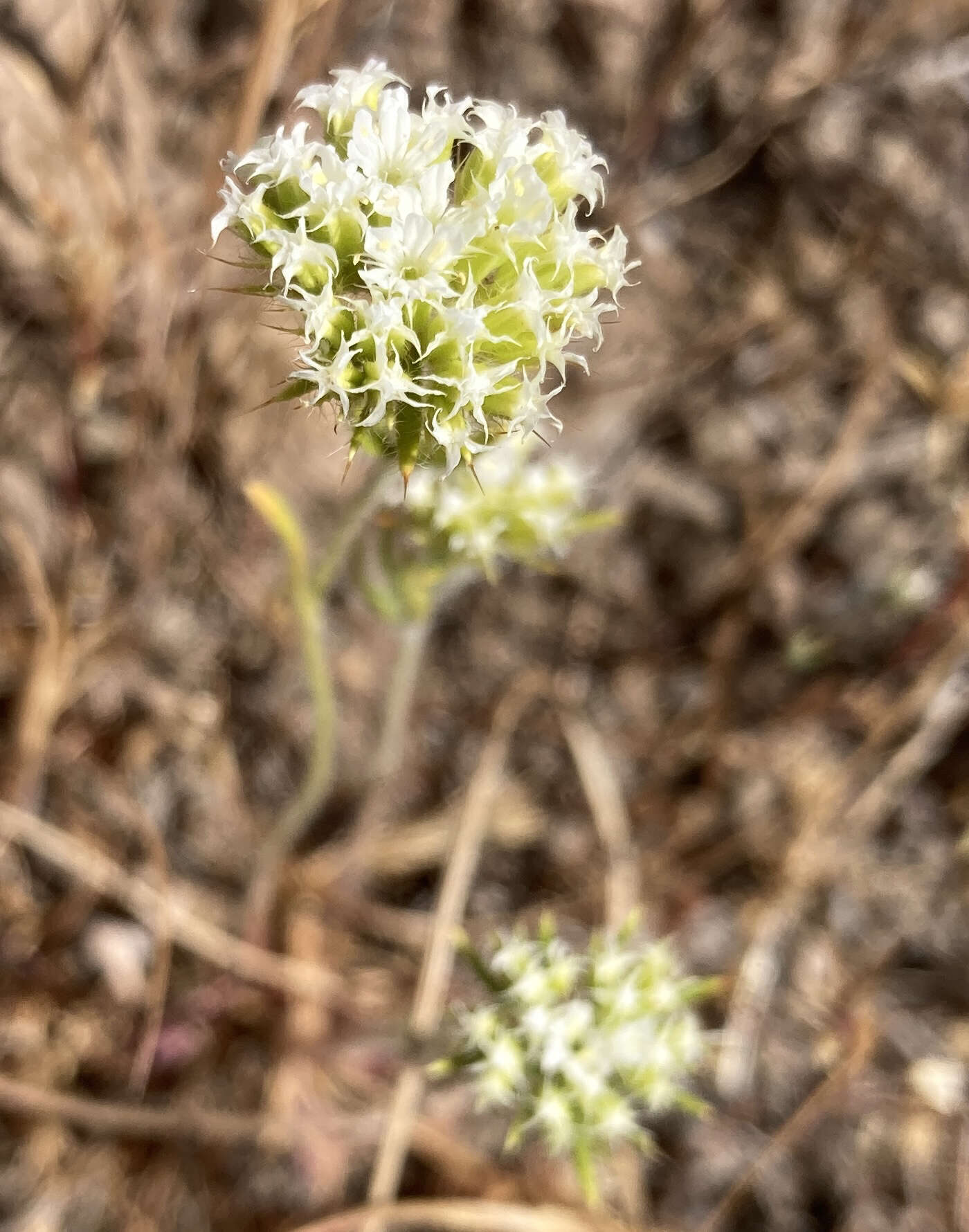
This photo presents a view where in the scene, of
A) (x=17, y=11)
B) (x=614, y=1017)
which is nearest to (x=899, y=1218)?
(x=614, y=1017)

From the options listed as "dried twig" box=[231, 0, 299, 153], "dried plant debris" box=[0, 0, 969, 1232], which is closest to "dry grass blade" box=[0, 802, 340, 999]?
"dried plant debris" box=[0, 0, 969, 1232]

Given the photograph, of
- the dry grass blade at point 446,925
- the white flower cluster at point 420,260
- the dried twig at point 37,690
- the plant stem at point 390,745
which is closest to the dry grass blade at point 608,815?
the dry grass blade at point 446,925

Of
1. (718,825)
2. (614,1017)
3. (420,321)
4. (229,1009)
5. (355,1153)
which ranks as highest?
(420,321)

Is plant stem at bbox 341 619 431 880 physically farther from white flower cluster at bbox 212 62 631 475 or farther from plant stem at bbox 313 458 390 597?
white flower cluster at bbox 212 62 631 475

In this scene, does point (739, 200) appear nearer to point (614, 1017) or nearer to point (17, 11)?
point (17, 11)

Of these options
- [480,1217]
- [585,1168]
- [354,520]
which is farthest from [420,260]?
[480,1217]

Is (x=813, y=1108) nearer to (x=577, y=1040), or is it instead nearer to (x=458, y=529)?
(x=577, y=1040)
